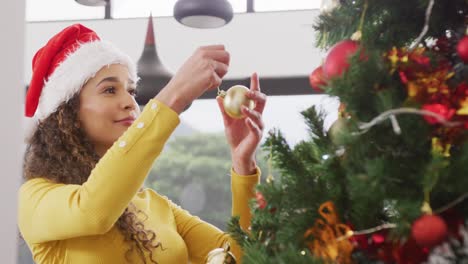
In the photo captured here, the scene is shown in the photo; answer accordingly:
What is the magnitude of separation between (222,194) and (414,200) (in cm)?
466

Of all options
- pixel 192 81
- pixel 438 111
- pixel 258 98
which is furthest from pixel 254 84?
pixel 438 111

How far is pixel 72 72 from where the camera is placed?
143 centimetres

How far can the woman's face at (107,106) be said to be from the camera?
1356 millimetres

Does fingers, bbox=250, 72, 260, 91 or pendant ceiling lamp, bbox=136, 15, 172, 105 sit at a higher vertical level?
fingers, bbox=250, 72, 260, 91

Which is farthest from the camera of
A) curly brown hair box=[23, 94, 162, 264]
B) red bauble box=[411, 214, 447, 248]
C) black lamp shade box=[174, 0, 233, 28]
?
black lamp shade box=[174, 0, 233, 28]

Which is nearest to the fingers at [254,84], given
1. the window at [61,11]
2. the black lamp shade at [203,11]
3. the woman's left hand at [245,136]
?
the woman's left hand at [245,136]

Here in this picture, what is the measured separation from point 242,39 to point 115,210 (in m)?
2.54

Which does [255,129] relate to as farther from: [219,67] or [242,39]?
[242,39]

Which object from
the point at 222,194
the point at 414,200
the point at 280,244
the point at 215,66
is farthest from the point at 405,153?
the point at 222,194

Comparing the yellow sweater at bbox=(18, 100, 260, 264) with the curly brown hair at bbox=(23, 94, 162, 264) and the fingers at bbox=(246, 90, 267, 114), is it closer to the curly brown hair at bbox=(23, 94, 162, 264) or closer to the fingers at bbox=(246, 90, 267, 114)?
the curly brown hair at bbox=(23, 94, 162, 264)

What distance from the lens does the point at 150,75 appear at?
8.21 feet

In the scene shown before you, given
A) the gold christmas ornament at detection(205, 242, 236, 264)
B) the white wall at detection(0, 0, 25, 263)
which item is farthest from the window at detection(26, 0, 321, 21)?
the white wall at detection(0, 0, 25, 263)

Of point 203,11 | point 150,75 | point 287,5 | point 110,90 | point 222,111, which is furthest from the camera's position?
point 287,5

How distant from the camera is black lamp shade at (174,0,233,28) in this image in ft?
7.82
